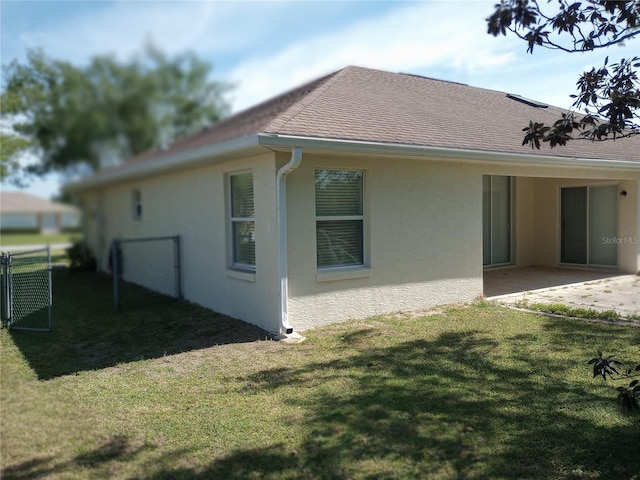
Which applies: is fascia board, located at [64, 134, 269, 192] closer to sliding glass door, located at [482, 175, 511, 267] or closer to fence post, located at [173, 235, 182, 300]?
fence post, located at [173, 235, 182, 300]

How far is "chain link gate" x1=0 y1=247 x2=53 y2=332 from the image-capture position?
24.7 ft

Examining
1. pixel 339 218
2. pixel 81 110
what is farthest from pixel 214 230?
pixel 81 110

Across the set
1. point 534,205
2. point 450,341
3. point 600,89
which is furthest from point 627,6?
point 534,205

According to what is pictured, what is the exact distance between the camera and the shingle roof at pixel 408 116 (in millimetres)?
7422

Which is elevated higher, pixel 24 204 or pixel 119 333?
pixel 24 204

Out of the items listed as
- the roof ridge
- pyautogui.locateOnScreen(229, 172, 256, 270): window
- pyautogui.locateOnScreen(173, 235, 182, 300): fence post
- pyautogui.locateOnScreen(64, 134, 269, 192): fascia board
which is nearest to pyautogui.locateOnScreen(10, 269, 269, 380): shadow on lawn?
pyautogui.locateOnScreen(173, 235, 182, 300): fence post

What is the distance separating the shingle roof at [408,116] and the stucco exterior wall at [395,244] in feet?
1.67

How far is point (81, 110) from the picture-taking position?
71.6 ft

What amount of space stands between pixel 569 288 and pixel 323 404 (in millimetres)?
7657

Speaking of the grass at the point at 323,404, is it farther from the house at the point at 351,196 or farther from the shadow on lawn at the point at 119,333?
the house at the point at 351,196

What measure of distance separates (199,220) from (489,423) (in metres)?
6.65

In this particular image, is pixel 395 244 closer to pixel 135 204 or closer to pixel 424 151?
pixel 424 151

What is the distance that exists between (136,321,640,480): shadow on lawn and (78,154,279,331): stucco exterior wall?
2108 millimetres

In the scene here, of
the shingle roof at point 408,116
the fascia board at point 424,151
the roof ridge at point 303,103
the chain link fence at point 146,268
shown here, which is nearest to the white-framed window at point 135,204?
the chain link fence at point 146,268
